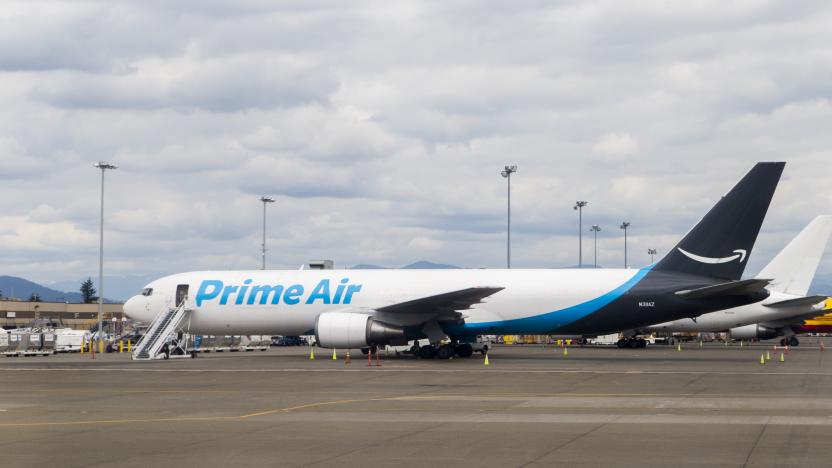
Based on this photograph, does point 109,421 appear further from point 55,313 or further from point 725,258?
point 55,313

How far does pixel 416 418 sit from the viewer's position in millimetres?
18703

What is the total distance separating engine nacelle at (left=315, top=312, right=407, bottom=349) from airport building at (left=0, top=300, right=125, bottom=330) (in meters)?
83.0

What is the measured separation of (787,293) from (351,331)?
32023 millimetres

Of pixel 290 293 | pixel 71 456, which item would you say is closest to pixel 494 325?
pixel 290 293

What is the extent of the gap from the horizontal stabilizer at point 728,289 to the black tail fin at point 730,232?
1.49 m

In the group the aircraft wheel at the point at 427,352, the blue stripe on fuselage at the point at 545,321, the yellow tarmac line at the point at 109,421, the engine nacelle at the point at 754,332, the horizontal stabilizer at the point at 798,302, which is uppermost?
the horizontal stabilizer at the point at 798,302

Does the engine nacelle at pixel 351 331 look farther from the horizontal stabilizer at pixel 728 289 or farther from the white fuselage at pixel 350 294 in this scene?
the horizontal stabilizer at pixel 728 289

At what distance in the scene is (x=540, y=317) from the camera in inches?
1666

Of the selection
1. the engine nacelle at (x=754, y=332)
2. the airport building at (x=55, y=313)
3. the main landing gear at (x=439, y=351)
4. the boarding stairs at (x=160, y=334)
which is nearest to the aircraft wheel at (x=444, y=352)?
the main landing gear at (x=439, y=351)

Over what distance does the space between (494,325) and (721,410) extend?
23.0 metres

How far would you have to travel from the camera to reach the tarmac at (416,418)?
13.8 metres

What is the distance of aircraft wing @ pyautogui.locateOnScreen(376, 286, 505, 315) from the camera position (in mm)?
40225

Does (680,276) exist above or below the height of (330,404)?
above

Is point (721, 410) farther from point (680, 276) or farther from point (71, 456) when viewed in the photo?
point (680, 276)
